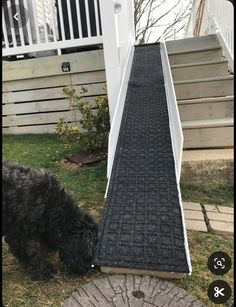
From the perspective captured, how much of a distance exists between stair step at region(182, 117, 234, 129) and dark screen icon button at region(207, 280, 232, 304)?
1.72 meters

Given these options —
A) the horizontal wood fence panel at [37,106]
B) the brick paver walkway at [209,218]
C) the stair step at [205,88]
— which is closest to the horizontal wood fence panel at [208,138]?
the brick paver walkway at [209,218]

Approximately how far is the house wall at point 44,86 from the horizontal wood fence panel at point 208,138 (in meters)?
1.76

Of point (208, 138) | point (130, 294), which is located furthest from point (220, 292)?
point (208, 138)

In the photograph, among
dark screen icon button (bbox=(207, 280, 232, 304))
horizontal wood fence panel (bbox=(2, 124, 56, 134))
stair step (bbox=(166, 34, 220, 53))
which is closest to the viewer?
dark screen icon button (bbox=(207, 280, 232, 304))

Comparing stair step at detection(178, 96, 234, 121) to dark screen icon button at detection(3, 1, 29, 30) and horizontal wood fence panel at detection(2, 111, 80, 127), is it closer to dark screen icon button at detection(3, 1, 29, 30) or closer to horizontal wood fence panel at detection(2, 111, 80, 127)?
horizontal wood fence panel at detection(2, 111, 80, 127)

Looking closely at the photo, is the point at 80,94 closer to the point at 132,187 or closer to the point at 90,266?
the point at 132,187

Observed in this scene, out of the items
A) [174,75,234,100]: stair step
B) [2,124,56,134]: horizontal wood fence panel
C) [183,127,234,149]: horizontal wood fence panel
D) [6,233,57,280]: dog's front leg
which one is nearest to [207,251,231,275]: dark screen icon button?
[6,233,57,280]: dog's front leg

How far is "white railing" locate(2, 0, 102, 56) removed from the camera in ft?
11.7

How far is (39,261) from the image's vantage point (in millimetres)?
1718

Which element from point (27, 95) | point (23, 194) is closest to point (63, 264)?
point (23, 194)

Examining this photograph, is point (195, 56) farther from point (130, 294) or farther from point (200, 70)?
point (130, 294)

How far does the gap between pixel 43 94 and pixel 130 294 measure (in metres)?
3.56

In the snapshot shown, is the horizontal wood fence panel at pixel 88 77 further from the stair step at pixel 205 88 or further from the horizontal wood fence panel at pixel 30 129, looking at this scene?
the stair step at pixel 205 88

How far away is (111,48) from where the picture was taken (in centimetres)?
314
